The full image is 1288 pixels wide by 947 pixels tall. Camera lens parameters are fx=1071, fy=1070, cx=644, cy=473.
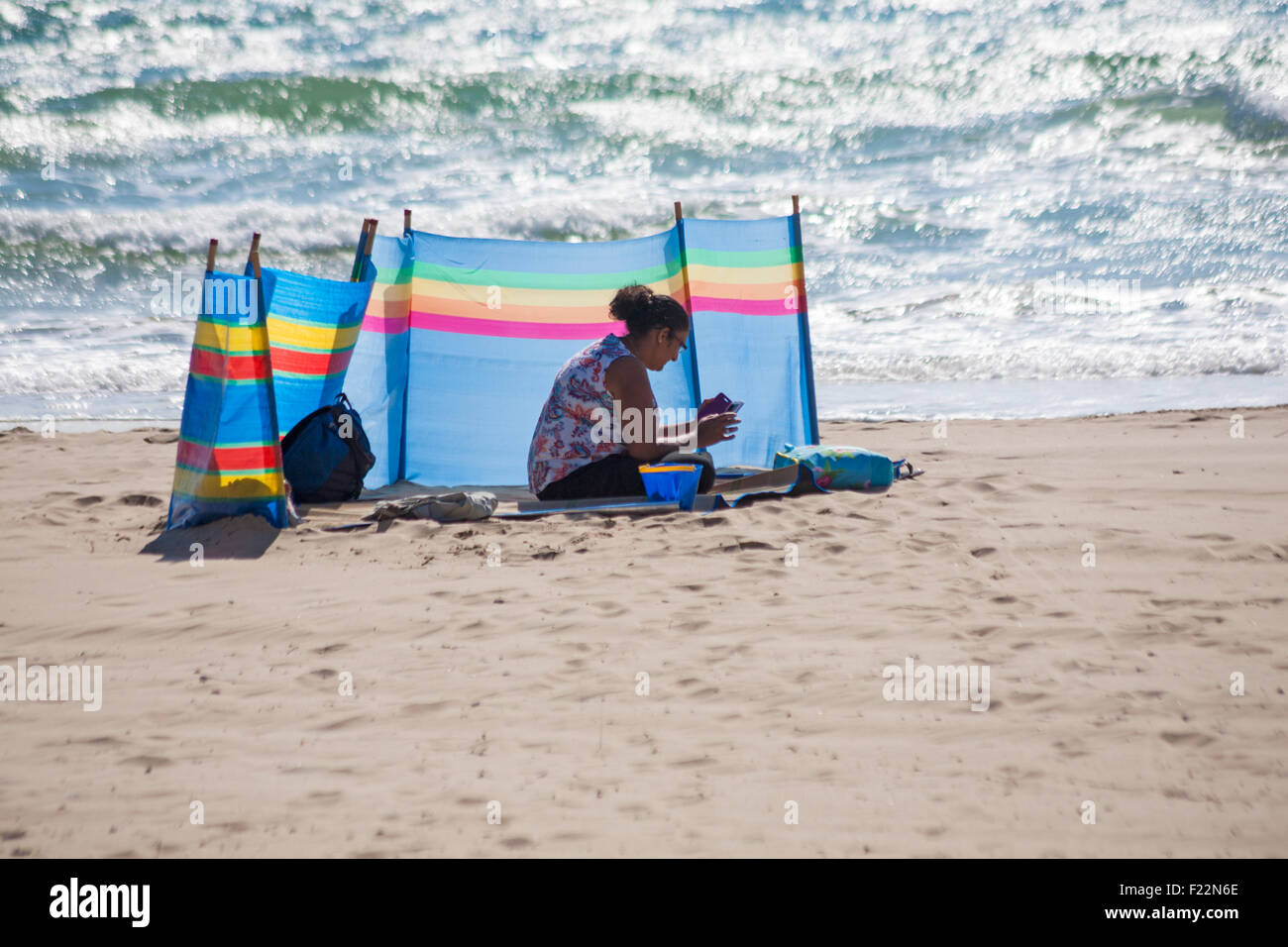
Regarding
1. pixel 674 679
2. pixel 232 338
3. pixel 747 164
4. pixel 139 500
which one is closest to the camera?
pixel 674 679

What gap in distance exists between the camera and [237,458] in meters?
4.51

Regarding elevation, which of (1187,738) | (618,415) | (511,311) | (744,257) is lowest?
(1187,738)

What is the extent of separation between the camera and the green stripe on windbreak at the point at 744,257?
18.9ft

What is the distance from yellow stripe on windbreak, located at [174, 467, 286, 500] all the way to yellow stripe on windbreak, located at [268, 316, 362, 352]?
0.68 metres

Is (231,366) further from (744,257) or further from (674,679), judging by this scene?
(744,257)

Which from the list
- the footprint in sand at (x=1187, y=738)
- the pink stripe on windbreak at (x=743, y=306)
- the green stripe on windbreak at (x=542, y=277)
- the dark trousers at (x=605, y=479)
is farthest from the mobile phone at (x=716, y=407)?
the footprint in sand at (x=1187, y=738)

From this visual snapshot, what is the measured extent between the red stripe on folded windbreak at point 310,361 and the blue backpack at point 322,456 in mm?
172

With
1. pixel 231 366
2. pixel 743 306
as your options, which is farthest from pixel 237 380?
pixel 743 306

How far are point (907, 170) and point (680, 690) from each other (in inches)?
541

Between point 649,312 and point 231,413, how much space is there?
6.21ft

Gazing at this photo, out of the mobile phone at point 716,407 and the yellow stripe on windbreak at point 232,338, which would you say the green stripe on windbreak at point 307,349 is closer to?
the yellow stripe on windbreak at point 232,338

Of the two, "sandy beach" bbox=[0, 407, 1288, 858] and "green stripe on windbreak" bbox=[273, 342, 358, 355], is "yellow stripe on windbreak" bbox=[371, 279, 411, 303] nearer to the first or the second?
"green stripe on windbreak" bbox=[273, 342, 358, 355]

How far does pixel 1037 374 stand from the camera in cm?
832

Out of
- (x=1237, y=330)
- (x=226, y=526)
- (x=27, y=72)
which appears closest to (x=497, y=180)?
(x=27, y=72)
